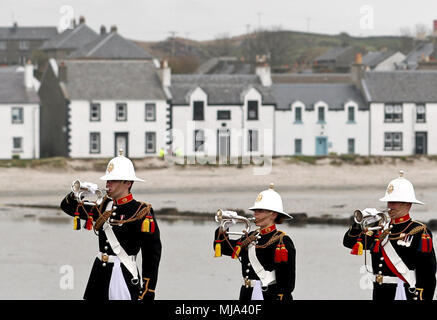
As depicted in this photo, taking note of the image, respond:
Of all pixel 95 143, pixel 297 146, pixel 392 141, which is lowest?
pixel 297 146

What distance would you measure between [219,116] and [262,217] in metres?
55.9

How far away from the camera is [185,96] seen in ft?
218

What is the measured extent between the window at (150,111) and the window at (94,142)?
3.27m

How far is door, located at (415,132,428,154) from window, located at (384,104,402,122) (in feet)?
5.22

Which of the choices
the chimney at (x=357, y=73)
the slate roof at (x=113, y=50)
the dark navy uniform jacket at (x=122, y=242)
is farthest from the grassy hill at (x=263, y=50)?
Result: the dark navy uniform jacket at (x=122, y=242)

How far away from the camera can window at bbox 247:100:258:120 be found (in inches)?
2603

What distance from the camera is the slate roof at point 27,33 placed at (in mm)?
150625

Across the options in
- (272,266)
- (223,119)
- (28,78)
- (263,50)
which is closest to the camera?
(272,266)

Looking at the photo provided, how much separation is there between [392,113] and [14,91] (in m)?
23.4

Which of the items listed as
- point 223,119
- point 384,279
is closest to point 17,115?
point 223,119

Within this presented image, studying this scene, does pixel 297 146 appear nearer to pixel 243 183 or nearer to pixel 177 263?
pixel 243 183

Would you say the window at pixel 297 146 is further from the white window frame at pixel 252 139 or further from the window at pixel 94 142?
the window at pixel 94 142

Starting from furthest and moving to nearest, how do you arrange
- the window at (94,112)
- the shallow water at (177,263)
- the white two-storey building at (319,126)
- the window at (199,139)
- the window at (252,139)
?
the white two-storey building at (319,126) → the window at (252,139) → the window at (94,112) → the window at (199,139) → the shallow water at (177,263)

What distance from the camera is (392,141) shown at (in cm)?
6738
